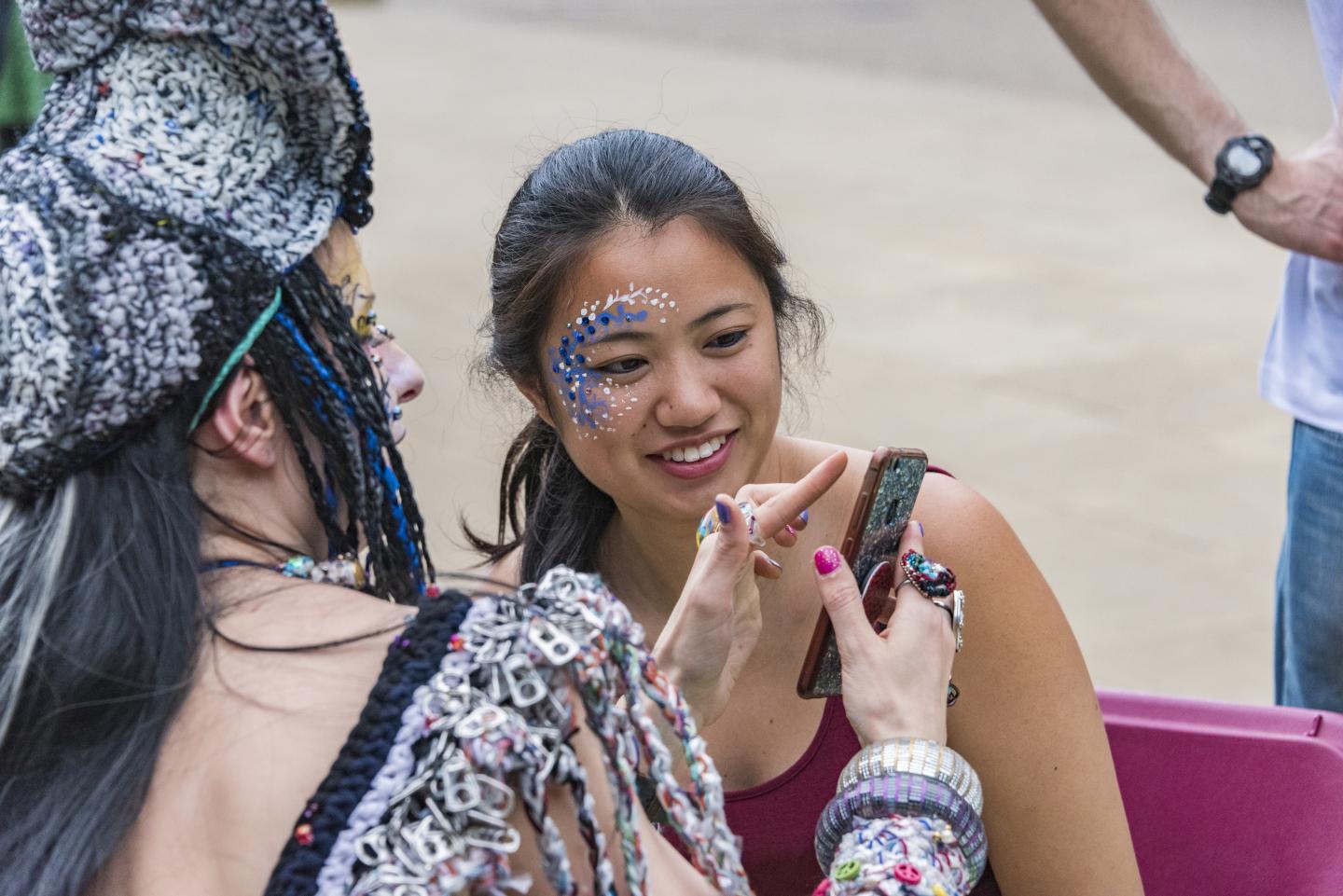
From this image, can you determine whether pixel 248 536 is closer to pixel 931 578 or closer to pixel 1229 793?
pixel 931 578

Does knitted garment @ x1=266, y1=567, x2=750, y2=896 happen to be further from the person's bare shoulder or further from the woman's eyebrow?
the person's bare shoulder

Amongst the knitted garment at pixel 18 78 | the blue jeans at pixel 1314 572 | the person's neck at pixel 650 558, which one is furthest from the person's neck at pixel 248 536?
the knitted garment at pixel 18 78

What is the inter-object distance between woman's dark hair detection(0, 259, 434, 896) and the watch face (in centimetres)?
175

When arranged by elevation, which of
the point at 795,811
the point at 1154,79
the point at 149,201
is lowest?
the point at 795,811

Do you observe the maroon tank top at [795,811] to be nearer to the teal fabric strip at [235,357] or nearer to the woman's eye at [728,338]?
the woman's eye at [728,338]

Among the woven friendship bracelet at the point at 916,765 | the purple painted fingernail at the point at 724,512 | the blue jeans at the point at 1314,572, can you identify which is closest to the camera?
the woven friendship bracelet at the point at 916,765

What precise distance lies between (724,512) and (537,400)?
0.58m

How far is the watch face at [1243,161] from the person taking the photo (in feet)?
8.44

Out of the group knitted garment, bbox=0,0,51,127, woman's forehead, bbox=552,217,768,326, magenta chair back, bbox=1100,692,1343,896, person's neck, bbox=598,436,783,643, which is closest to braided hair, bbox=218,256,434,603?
woman's forehead, bbox=552,217,768,326

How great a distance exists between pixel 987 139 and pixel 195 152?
9078mm

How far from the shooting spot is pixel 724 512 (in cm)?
177

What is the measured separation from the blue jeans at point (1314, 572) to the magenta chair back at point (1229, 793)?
0.20 meters

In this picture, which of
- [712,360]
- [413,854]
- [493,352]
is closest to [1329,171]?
[712,360]

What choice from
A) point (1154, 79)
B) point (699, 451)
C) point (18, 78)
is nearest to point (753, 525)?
point (699, 451)
